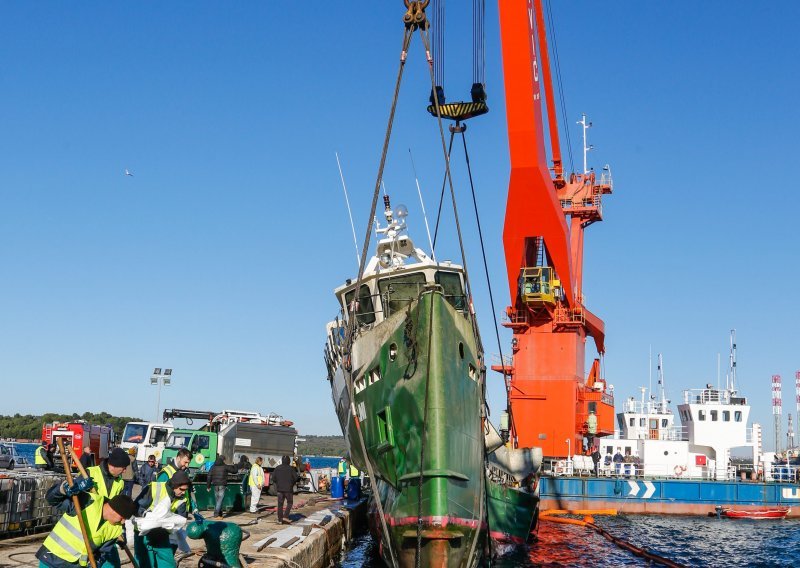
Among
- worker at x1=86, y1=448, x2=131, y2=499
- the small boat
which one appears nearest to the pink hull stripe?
worker at x1=86, y1=448, x2=131, y2=499

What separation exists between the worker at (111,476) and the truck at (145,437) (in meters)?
18.3

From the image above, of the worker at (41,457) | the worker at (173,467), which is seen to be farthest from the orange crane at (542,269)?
the worker at (173,467)

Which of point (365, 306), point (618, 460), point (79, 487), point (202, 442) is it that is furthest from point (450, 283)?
point (618, 460)

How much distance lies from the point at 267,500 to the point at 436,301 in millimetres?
12679

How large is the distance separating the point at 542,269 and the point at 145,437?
18248mm

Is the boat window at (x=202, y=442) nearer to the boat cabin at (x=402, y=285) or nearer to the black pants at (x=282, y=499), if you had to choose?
the black pants at (x=282, y=499)

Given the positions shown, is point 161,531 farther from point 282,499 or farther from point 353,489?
point 353,489

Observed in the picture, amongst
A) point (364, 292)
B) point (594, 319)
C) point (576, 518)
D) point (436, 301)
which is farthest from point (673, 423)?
point (436, 301)

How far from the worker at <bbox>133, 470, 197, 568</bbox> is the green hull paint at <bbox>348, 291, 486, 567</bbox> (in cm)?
580

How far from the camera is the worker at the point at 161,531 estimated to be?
28.5ft

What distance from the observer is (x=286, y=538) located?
48.5 feet

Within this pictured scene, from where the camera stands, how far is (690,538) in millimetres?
26422

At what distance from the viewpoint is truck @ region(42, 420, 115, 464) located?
2645 centimetres

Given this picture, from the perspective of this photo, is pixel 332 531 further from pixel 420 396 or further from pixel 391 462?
pixel 420 396
